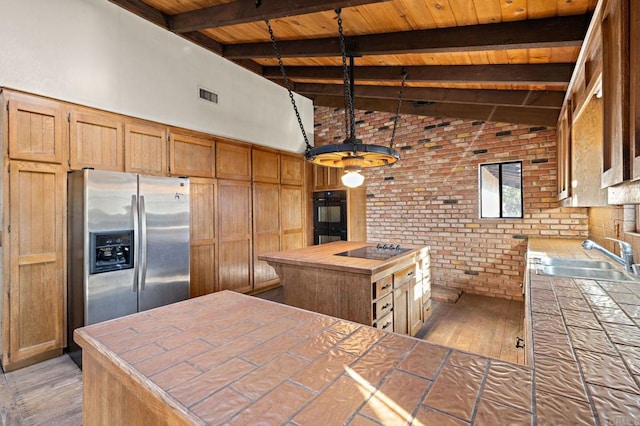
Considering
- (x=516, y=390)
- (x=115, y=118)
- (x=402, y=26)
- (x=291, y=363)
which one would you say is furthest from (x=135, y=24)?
(x=516, y=390)

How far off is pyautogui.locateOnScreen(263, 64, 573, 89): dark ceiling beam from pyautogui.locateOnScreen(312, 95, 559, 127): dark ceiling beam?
85 centimetres

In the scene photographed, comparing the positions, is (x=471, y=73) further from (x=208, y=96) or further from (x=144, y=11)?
(x=144, y=11)

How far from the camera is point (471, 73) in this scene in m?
3.08

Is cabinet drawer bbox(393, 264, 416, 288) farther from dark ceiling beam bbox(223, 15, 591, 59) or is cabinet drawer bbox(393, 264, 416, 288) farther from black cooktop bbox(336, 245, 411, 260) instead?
dark ceiling beam bbox(223, 15, 591, 59)

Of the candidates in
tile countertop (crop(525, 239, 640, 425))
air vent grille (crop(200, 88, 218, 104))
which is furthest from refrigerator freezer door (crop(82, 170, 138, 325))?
tile countertop (crop(525, 239, 640, 425))

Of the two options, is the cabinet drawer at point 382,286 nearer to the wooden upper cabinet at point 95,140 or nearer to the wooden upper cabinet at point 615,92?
the wooden upper cabinet at point 615,92

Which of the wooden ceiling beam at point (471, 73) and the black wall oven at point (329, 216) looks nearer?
the wooden ceiling beam at point (471, 73)

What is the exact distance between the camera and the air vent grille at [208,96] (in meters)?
→ 4.02

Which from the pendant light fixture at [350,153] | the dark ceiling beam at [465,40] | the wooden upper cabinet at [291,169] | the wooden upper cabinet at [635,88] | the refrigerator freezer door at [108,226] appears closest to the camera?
the wooden upper cabinet at [635,88]

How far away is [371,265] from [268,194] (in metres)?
2.80

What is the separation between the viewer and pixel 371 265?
101 inches

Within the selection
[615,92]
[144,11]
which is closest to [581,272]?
[615,92]

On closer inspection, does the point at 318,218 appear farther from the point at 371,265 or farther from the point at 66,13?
the point at 66,13

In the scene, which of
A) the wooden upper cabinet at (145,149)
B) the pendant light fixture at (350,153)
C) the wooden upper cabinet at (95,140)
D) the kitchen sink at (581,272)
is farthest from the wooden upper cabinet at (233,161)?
the kitchen sink at (581,272)
